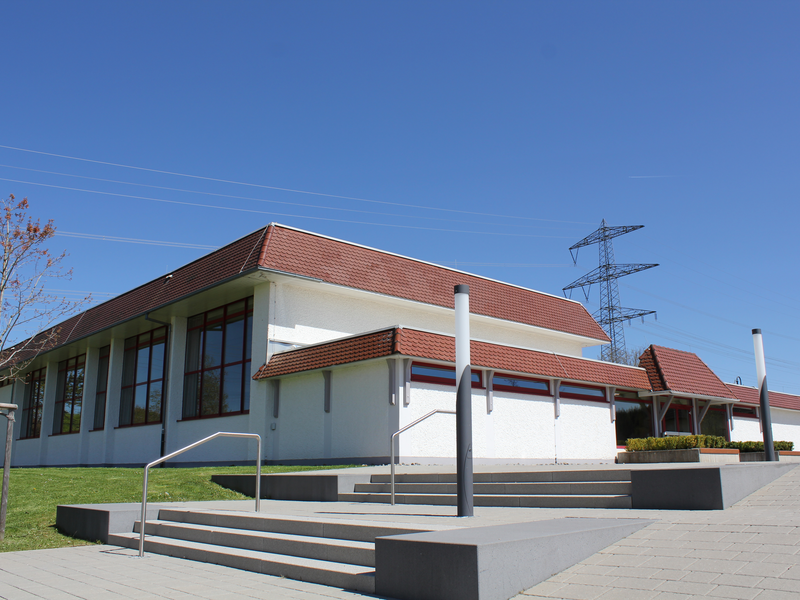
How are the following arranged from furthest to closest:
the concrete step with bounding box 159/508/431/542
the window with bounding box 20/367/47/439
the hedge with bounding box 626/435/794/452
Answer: the window with bounding box 20/367/47/439 < the hedge with bounding box 626/435/794/452 < the concrete step with bounding box 159/508/431/542

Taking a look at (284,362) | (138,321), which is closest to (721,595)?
(284,362)

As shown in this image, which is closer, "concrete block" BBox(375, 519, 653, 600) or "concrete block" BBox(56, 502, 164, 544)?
"concrete block" BBox(375, 519, 653, 600)

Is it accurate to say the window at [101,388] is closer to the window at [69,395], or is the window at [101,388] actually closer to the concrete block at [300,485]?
the window at [69,395]

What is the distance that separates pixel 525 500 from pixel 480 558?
12.9ft

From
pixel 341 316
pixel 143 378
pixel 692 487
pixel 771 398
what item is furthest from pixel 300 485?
pixel 771 398

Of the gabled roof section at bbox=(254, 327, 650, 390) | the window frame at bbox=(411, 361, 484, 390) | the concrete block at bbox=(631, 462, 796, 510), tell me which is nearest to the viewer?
the concrete block at bbox=(631, 462, 796, 510)

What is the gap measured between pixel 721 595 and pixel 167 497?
32.7 ft

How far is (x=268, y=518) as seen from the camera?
7734mm

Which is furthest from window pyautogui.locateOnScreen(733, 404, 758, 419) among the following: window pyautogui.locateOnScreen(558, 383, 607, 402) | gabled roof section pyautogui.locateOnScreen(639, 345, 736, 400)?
window pyautogui.locateOnScreen(558, 383, 607, 402)

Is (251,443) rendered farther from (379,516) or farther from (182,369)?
(379,516)

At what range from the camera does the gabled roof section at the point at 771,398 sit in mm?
27516

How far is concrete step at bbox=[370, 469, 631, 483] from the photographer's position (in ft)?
26.4

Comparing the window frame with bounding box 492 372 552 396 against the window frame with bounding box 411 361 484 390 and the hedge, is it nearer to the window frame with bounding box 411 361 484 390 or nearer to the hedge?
the window frame with bounding box 411 361 484 390

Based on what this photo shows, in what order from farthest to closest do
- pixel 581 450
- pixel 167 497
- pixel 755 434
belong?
pixel 755 434 → pixel 581 450 → pixel 167 497
